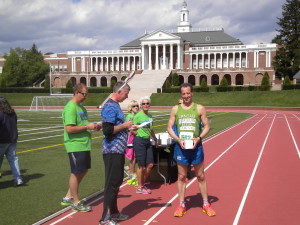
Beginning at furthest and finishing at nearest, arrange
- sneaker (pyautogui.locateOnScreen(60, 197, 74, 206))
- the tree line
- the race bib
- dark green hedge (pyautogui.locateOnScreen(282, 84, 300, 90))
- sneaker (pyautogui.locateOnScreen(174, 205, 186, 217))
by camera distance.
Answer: the tree line → dark green hedge (pyautogui.locateOnScreen(282, 84, 300, 90)) → sneaker (pyautogui.locateOnScreen(60, 197, 74, 206)) → sneaker (pyautogui.locateOnScreen(174, 205, 186, 217)) → the race bib

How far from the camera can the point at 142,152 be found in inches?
293

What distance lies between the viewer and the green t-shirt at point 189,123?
5.92 metres

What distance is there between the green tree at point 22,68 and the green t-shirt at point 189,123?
8402cm

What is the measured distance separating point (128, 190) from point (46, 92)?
65267 millimetres

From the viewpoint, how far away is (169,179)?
838 centimetres

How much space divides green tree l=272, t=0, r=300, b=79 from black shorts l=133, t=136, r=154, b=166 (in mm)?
66693

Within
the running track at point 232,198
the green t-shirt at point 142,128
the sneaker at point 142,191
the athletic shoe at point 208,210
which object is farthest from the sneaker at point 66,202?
the athletic shoe at point 208,210

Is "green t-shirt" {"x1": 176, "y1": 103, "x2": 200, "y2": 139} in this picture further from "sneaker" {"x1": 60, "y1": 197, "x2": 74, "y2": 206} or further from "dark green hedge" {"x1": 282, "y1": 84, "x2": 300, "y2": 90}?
"dark green hedge" {"x1": 282, "y1": 84, "x2": 300, "y2": 90}

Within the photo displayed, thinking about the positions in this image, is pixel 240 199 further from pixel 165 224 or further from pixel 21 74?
pixel 21 74

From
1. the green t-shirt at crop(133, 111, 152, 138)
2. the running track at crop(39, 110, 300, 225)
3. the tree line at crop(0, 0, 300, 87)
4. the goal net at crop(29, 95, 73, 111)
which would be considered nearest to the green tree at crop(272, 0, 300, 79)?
the tree line at crop(0, 0, 300, 87)

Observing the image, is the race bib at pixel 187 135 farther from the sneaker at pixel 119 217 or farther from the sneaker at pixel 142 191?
the sneaker at pixel 142 191

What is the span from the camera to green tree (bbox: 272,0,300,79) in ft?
225

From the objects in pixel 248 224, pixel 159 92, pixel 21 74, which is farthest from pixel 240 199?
pixel 21 74

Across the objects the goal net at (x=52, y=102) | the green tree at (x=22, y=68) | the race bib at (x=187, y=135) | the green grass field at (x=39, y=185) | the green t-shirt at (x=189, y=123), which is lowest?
the green grass field at (x=39, y=185)
